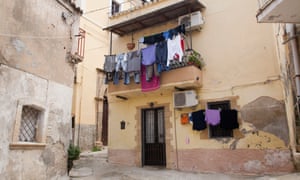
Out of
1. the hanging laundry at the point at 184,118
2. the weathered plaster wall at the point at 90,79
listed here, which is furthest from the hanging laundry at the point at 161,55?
the weathered plaster wall at the point at 90,79

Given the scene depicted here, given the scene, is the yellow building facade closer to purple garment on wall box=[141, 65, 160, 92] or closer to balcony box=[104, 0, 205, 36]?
balcony box=[104, 0, 205, 36]

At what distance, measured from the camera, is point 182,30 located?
380 inches

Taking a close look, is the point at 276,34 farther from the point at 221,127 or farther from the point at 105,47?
the point at 105,47

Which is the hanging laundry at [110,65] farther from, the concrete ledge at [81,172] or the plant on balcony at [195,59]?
the concrete ledge at [81,172]

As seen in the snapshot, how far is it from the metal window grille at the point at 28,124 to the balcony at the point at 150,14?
19.5 feet

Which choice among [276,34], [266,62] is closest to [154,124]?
[266,62]

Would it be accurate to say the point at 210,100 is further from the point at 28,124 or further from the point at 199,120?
the point at 28,124

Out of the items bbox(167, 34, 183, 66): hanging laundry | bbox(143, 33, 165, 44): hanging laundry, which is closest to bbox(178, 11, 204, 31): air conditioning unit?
bbox(167, 34, 183, 66): hanging laundry

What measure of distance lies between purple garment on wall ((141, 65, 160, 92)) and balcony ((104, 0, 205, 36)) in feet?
7.62

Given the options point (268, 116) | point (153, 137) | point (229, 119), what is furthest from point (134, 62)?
point (268, 116)

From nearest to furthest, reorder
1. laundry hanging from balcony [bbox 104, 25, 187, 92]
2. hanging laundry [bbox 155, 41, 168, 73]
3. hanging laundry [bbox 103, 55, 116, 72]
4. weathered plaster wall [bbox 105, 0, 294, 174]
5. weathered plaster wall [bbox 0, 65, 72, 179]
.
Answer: weathered plaster wall [bbox 0, 65, 72, 179] < weathered plaster wall [bbox 105, 0, 294, 174] < laundry hanging from balcony [bbox 104, 25, 187, 92] < hanging laundry [bbox 155, 41, 168, 73] < hanging laundry [bbox 103, 55, 116, 72]

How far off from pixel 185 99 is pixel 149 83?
1620mm

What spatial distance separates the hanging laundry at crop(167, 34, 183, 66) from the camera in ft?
30.1

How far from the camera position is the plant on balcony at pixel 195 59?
9.23 metres
